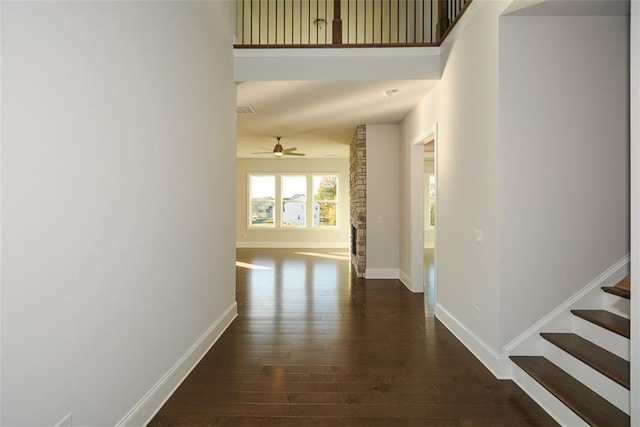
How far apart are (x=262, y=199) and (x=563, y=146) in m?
9.13

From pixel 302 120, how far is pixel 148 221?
3.95 m

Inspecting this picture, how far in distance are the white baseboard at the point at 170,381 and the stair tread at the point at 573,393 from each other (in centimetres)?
239

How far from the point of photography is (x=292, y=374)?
2703 millimetres

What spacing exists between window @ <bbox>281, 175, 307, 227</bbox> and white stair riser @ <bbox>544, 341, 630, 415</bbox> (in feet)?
28.8

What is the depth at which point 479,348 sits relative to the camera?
2969mm

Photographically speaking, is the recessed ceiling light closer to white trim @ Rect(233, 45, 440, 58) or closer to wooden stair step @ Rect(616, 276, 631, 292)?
white trim @ Rect(233, 45, 440, 58)

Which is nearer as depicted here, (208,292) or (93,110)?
(93,110)

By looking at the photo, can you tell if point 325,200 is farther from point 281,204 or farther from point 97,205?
point 97,205

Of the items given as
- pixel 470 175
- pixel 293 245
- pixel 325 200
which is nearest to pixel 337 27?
pixel 470 175

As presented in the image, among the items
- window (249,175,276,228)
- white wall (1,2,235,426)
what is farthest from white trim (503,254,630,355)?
window (249,175,276,228)

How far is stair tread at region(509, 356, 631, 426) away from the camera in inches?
74.4

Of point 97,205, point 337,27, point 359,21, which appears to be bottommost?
point 97,205

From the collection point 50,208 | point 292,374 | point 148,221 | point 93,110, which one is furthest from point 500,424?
point 93,110

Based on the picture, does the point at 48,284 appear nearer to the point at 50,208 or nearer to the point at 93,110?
the point at 50,208
